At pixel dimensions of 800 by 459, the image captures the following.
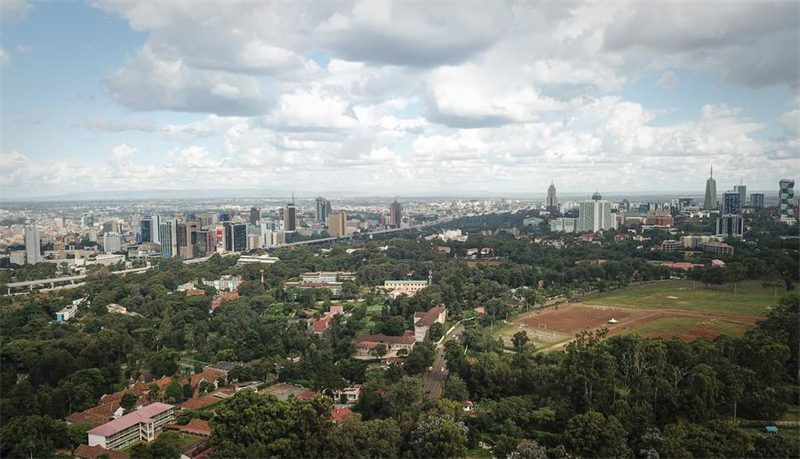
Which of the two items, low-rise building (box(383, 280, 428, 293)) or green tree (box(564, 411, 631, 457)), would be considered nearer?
green tree (box(564, 411, 631, 457))

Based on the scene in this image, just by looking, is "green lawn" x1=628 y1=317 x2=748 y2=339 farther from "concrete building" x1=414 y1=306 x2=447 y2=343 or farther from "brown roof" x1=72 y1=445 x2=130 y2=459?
"brown roof" x1=72 y1=445 x2=130 y2=459

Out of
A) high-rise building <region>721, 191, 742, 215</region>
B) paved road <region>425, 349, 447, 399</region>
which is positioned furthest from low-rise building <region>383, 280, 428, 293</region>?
high-rise building <region>721, 191, 742, 215</region>

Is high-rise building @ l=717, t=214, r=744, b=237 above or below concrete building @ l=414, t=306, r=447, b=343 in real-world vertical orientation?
above

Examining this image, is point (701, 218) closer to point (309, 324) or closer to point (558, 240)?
point (558, 240)

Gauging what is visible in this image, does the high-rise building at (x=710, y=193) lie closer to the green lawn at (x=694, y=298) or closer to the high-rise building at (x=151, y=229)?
the green lawn at (x=694, y=298)

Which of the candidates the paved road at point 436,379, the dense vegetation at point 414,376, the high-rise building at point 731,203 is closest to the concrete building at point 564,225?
the high-rise building at point 731,203

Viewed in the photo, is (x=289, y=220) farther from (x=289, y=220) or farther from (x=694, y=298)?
(x=694, y=298)

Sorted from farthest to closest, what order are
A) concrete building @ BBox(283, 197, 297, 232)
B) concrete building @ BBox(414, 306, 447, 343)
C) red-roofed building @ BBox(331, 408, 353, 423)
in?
1. concrete building @ BBox(283, 197, 297, 232)
2. concrete building @ BBox(414, 306, 447, 343)
3. red-roofed building @ BBox(331, 408, 353, 423)

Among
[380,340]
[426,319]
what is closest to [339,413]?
[380,340]
